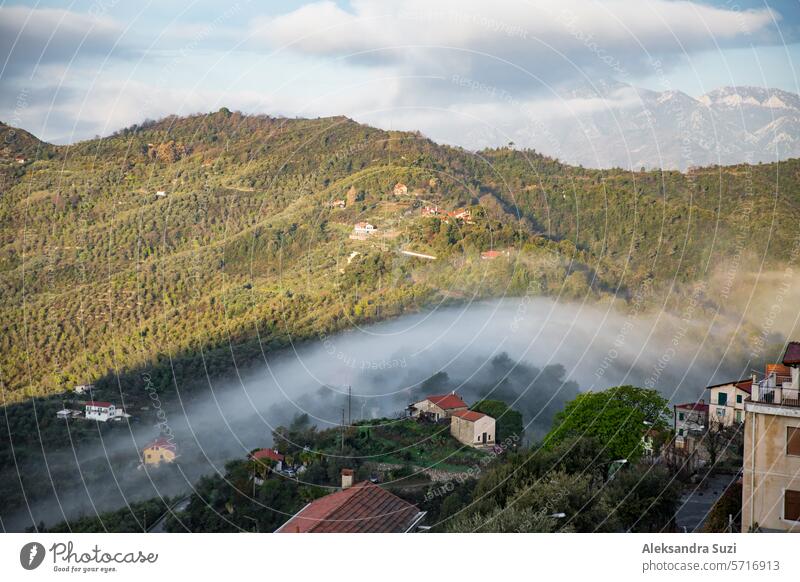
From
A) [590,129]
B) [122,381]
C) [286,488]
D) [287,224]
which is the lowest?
[286,488]

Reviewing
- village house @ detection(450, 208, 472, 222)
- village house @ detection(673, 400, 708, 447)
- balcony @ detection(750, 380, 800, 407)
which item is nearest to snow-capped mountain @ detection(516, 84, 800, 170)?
village house @ detection(450, 208, 472, 222)

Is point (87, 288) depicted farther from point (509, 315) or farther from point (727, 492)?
point (727, 492)

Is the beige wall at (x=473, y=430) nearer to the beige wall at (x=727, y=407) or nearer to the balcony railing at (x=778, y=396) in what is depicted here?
the beige wall at (x=727, y=407)

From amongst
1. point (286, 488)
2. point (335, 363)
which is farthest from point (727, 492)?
point (335, 363)

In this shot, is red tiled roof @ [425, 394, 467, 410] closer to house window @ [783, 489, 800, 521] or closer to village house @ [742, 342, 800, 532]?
village house @ [742, 342, 800, 532]

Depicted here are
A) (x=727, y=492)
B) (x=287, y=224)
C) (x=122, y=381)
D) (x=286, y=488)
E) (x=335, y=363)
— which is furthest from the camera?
(x=287, y=224)

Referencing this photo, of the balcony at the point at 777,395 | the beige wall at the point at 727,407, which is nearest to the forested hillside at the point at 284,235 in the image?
the beige wall at the point at 727,407
